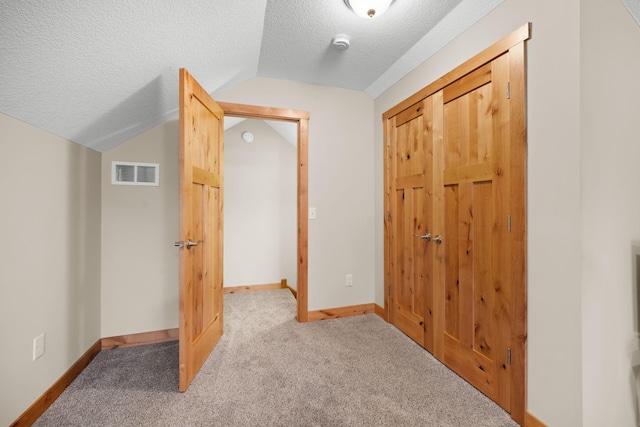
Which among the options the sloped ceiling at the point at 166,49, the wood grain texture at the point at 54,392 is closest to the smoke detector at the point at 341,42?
the sloped ceiling at the point at 166,49

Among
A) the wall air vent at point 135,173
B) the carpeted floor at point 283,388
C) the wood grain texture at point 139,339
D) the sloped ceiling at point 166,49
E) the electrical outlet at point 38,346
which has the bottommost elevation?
the carpeted floor at point 283,388

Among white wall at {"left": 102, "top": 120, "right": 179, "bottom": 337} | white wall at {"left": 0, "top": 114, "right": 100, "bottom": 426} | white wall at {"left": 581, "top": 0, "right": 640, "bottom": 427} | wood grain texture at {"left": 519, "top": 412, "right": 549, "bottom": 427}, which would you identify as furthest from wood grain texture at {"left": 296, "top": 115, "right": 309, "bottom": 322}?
white wall at {"left": 581, "top": 0, "right": 640, "bottom": 427}

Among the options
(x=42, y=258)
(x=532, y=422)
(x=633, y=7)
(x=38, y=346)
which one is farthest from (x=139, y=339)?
(x=633, y=7)

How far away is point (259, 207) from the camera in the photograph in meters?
3.79

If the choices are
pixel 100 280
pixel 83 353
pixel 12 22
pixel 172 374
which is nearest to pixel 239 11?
pixel 12 22

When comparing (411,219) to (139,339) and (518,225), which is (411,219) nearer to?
(518,225)

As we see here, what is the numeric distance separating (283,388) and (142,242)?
1551mm

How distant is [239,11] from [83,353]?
240cm

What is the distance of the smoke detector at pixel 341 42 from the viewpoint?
1.94 meters

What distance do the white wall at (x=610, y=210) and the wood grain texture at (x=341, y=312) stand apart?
5.87 feet

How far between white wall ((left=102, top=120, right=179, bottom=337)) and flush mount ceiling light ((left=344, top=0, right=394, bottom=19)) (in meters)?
1.64

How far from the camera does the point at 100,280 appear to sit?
2.11 metres

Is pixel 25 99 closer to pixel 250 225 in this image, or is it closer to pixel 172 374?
pixel 172 374

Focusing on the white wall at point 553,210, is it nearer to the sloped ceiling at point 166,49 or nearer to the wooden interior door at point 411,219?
the sloped ceiling at point 166,49
